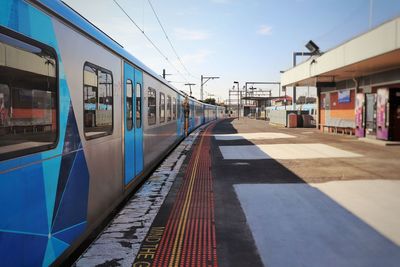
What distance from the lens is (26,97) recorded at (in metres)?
3.29

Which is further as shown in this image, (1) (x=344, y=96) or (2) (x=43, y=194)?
(1) (x=344, y=96)

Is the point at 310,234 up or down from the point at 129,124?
down

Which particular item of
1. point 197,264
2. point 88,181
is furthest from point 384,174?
point 88,181

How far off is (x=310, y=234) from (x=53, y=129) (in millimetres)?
3749

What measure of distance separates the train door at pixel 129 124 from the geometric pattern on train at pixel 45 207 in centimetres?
236

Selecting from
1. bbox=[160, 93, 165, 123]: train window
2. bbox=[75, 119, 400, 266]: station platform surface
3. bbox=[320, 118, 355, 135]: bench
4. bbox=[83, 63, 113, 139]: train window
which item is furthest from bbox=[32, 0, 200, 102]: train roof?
bbox=[320, 118, 355, 135]: bench

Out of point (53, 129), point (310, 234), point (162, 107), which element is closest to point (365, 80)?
point (162, 107)

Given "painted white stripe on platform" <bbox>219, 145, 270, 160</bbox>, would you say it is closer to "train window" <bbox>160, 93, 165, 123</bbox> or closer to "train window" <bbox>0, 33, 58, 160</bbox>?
"train window" <bbox>160, 93, 165, 123</bbox>

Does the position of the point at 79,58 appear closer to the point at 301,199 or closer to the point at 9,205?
the point at 9,205

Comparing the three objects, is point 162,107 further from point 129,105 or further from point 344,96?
point 344,96

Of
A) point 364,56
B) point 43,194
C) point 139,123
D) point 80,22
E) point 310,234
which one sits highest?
point 364,56

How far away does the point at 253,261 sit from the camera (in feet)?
15.0

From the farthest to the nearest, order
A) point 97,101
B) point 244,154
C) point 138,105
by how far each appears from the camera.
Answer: point 244,154 → point 138,105 → point 97,101

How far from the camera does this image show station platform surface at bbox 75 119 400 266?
472cm
